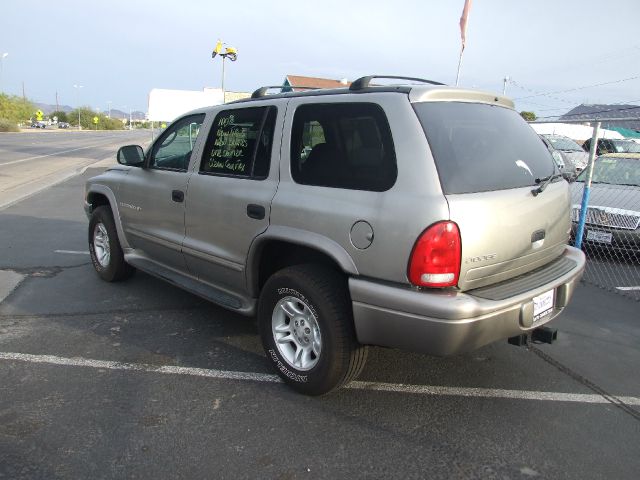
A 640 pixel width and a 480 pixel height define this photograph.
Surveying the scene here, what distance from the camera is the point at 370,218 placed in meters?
2.76

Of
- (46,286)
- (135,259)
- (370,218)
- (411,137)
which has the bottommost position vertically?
(46,286)

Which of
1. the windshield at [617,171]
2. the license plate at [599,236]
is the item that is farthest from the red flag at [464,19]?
the license plate at [599,236]

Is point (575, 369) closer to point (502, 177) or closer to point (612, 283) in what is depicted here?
point (502, 177)

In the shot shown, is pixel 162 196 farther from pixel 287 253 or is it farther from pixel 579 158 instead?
pixel 579 158

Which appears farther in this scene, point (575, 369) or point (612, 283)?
point (612, 283)

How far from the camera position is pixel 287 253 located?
11.4 feet

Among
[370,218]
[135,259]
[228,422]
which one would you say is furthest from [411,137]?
[135,259]

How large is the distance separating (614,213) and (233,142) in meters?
5.06

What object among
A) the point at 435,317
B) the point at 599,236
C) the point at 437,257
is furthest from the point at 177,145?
the point at 599,236

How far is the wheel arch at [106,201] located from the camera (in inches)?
194

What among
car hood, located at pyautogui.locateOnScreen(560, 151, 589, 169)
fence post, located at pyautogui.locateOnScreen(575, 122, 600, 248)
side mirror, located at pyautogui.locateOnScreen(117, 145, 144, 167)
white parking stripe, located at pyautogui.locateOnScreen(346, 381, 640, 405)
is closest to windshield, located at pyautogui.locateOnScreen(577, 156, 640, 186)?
fence post, located at pyautogui.locateOnScreen(575, 122, 600, 248)

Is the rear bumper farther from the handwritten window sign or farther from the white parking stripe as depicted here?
the handwritten window sign

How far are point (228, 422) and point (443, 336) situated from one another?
4.22 ft

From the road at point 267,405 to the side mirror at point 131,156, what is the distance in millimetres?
1281
